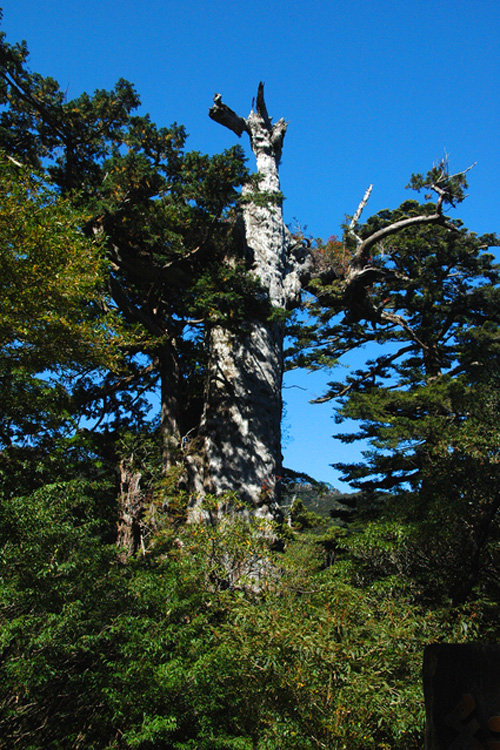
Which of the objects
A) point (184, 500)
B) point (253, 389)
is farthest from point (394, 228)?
point (184, 500)

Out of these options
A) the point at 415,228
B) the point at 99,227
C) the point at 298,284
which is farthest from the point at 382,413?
the point at 99,227

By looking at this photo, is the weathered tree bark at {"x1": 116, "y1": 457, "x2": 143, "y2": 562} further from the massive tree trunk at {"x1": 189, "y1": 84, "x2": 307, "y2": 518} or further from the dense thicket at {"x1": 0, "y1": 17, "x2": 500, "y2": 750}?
the massive tree trunk at {"x1": 189, "y1": 84, "x2": 307, "y2": 518}

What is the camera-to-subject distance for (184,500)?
9102 millimetres

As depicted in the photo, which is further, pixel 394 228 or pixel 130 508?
pixel 394 228

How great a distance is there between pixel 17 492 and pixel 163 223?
5.79 m

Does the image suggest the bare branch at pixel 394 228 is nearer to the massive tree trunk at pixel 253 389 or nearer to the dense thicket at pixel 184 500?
the dense thicket at pixel 184 500

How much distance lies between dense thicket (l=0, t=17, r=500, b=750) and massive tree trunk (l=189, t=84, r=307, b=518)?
51 centimetres

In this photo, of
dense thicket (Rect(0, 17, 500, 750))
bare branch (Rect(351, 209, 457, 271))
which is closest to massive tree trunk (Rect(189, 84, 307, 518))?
dense thicket (Rect(0, 17, 500, 750))

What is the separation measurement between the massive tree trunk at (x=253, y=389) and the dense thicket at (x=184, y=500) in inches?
19.9

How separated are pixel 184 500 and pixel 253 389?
8.40ft

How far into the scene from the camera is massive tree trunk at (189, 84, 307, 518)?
9.41m

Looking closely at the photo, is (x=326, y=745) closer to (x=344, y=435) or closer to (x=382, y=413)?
(x=382, y=413)

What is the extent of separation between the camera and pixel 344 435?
1356 cm

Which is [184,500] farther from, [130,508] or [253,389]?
[253,389]
